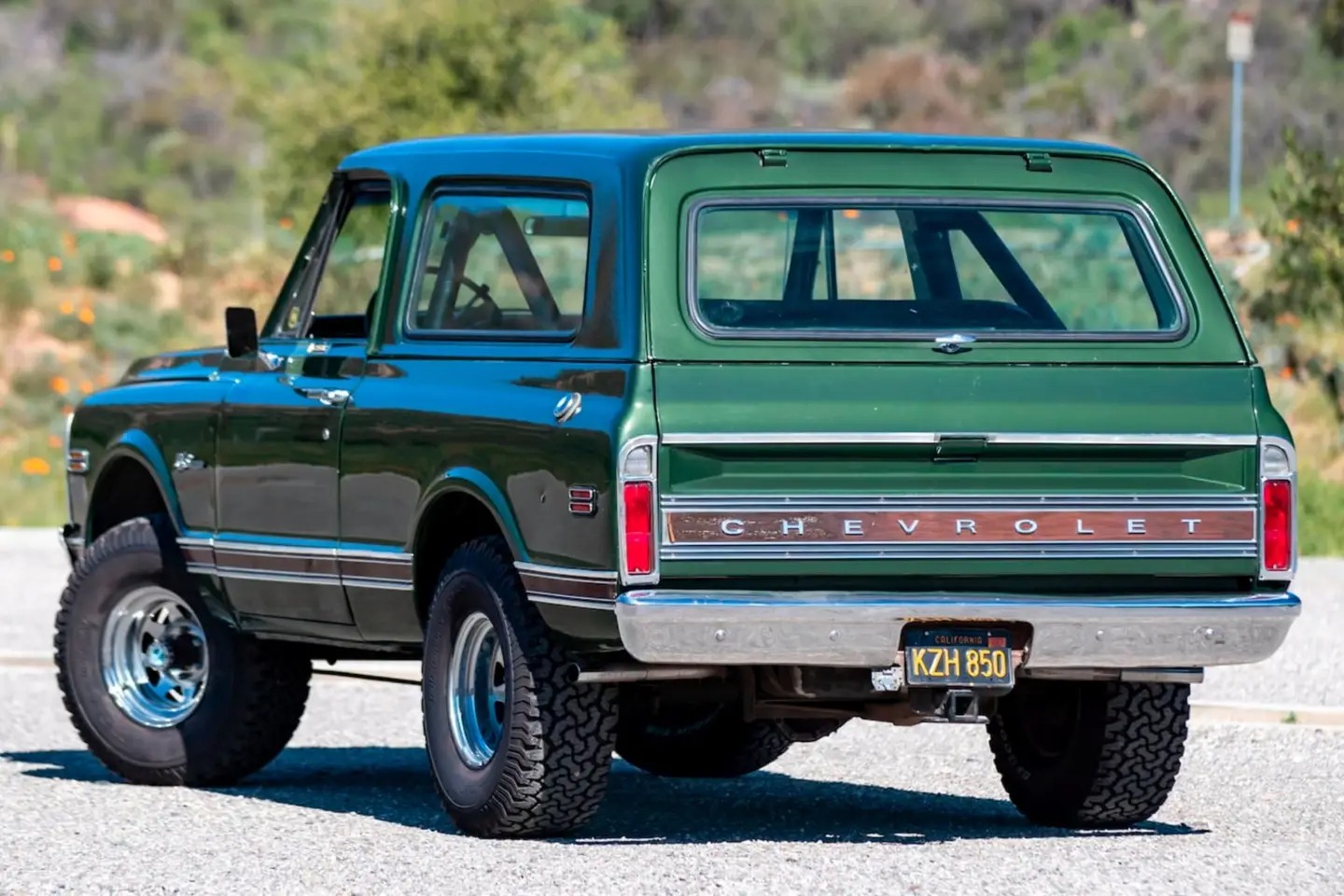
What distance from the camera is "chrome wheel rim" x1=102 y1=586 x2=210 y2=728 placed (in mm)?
10961

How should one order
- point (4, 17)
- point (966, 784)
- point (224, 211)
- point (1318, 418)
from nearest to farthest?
point (966, 784)
point (1318, 418)
point (224, 211)
point (4, 17)

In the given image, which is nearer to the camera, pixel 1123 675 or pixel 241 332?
pixel 1123 675

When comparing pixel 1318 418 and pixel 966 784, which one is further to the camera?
pixel 1318 418

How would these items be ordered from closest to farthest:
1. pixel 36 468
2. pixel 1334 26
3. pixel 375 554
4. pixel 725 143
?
pixel 725 143 → pixel 375 554 → pixel 36 468 → pixel 1334 26

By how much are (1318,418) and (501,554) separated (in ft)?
55.2

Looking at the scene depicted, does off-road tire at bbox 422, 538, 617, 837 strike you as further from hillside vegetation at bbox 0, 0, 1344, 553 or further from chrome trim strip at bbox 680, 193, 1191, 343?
hillside vegetation at bbox 0, 0, 1344, 553

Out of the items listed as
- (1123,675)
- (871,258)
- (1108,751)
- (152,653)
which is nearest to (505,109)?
(871,258)

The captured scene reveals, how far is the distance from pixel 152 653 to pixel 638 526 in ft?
11.3

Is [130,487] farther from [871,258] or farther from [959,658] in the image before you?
[871,258]

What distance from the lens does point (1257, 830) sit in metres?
9.55

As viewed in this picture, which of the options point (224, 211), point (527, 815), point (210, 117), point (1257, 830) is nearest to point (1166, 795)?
point (1257, 830)

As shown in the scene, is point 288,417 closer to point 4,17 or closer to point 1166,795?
point 1166,795

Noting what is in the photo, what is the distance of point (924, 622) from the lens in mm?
8531

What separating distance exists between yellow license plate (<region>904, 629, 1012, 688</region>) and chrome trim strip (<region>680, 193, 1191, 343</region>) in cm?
87
